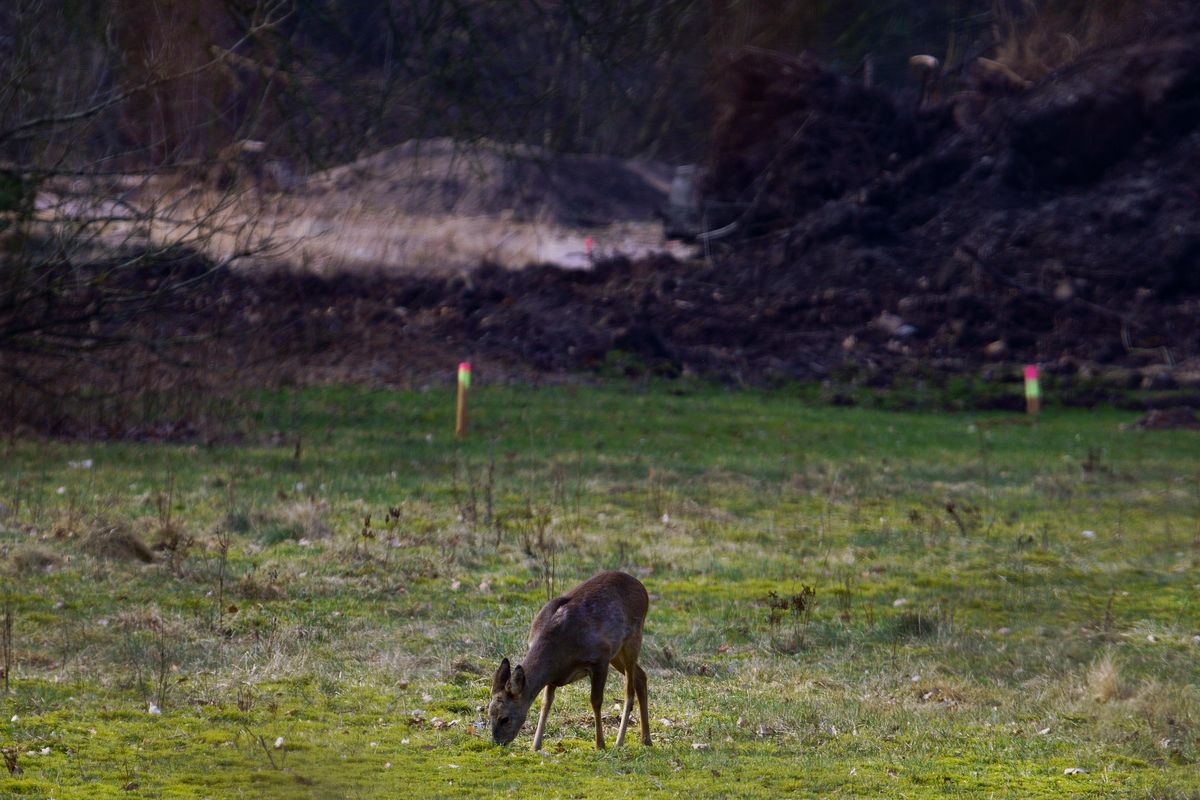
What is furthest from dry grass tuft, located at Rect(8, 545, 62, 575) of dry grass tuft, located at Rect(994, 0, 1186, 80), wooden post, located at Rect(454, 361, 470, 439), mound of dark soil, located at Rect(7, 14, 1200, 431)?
dry grass tuft, located at Rect(994, 0, 1186, 80)

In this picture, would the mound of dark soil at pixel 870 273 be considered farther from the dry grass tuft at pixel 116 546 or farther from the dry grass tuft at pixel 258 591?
the dry grass tuft at pixel 258 591

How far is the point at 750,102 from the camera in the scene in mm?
40719

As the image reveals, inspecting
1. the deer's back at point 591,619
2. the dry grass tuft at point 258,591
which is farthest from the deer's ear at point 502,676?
the dry grass tuft at point 258,591

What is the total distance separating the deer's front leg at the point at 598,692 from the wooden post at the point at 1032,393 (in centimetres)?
2074

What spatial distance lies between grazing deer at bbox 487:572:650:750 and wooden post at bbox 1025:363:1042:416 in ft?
67.9

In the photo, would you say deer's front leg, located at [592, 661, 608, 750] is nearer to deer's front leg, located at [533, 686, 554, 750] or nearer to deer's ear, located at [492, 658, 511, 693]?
deer's front leg, located at [533, 686, 554, 750]

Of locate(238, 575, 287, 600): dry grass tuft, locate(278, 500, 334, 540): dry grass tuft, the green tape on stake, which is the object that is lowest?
locate(238, 575, 287, 600): dry grass tuft

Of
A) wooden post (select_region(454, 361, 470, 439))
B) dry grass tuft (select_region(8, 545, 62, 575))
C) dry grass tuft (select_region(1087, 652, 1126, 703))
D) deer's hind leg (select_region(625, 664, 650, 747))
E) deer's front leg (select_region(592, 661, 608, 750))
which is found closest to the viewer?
deer's front leg (select_region(592, 661, 608, 750))

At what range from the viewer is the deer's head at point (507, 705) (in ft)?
23.0

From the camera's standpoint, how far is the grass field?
23.7 feet

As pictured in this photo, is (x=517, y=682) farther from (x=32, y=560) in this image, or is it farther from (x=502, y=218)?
(x=502, y=218)

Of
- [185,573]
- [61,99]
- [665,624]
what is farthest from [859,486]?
[61,99]

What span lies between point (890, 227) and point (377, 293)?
13927 mm

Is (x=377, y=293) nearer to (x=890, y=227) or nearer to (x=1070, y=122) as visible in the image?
(x=890, y=227)
